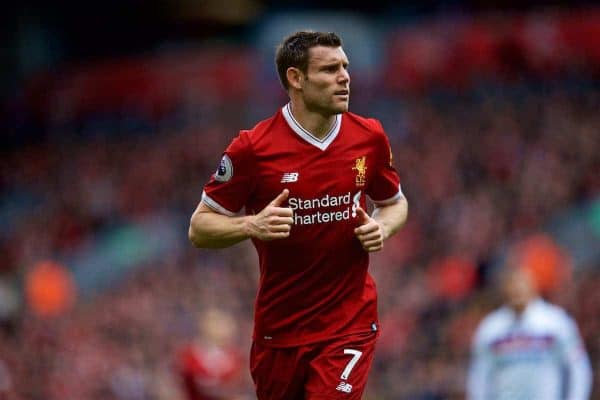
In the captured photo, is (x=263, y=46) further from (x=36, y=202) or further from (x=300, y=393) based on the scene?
(x=300, y=393)

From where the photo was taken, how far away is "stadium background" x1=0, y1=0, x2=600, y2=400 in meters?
16.8

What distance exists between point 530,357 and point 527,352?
4cm

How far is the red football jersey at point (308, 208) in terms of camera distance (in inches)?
221

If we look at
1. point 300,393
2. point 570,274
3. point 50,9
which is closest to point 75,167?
point 50,9

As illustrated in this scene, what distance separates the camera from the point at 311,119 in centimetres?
569

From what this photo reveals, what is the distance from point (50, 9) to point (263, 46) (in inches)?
284

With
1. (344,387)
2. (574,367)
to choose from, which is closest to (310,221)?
(344,387)

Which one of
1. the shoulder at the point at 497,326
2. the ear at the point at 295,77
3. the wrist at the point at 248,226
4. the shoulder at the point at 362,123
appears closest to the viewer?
the wrist at the point at 248,226

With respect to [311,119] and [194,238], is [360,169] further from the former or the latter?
[194,238]

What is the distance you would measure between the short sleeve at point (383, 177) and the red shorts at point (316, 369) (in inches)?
27.2

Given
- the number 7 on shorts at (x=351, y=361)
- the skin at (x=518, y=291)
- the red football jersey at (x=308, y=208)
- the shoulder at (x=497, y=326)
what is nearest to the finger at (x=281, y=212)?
the red football jersey at (x=308, y=208)

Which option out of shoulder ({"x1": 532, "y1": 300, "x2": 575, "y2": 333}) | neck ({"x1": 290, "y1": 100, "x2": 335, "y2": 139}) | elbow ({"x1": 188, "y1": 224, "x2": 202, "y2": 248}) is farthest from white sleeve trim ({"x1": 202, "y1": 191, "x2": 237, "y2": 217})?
shoulder ({"x1": 532, "y1": 300, "x2": 575, "y2": 333})

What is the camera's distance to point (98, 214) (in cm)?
2648

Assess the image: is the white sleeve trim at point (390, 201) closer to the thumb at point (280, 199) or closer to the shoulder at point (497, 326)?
the thumb at point (280, 199)
